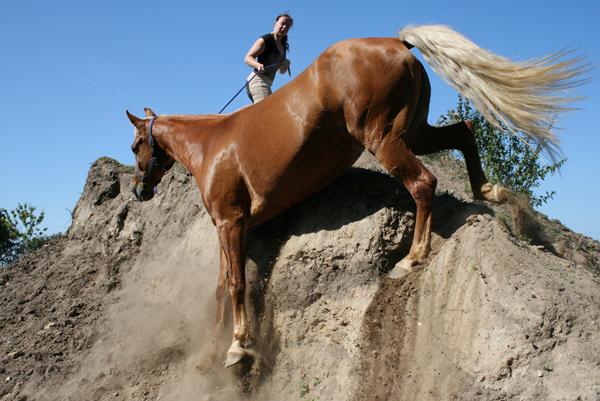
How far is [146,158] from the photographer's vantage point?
28.5 ft

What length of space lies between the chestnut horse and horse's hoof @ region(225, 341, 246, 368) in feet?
0.05

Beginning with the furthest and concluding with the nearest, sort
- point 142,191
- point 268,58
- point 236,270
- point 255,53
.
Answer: point 142,191, point 268,58, point 255,53, point 236,270

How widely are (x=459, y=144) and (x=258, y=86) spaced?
117 inches

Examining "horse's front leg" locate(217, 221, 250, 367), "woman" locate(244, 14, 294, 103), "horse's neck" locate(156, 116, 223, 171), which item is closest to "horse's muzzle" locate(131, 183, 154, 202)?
"horse's neck" locate(156, 116, 223, 171)

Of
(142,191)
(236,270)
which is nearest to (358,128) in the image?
(236,270)

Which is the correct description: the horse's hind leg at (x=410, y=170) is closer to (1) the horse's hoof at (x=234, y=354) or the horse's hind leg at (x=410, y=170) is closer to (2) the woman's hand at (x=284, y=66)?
(1) the horse's hoof at (x=234, y=354)

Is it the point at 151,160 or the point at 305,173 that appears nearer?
the point at 305,173

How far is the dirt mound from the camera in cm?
485

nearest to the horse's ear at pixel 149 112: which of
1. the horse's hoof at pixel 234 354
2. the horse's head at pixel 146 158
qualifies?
the horse's head at pixel 146 158

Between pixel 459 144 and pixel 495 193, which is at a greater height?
pixel 459 144

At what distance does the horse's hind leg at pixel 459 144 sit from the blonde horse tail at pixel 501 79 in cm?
80

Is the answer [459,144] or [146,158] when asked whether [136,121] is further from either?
[459,144]

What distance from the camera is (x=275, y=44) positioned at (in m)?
8.11

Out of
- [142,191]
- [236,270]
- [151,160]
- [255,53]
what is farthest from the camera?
[142,191]
